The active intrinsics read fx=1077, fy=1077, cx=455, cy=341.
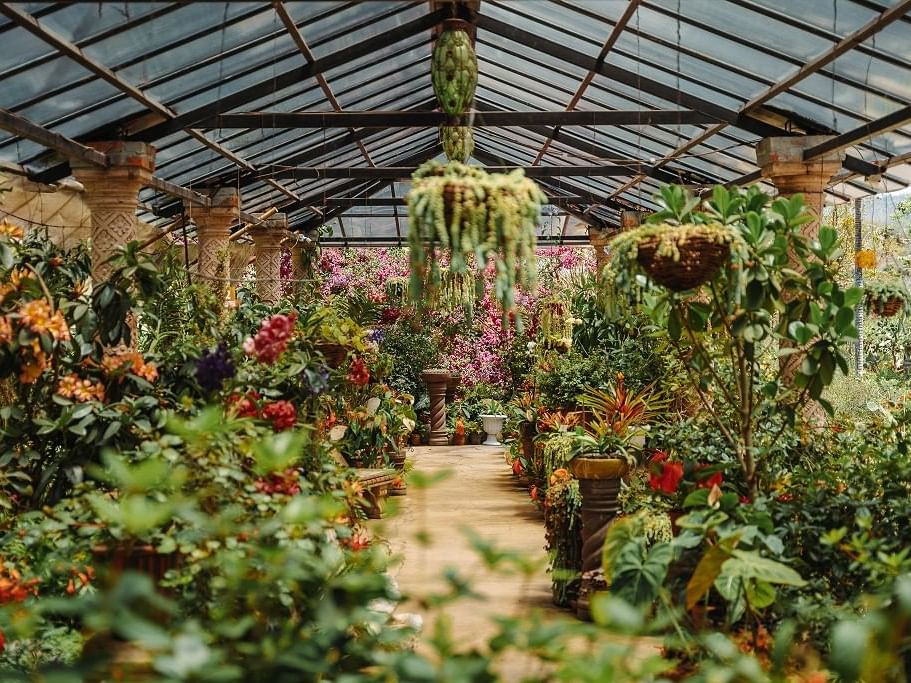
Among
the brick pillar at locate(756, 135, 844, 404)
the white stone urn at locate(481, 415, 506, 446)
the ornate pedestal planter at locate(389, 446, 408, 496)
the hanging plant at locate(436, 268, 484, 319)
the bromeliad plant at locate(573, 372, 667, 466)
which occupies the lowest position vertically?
the ornate pedestal planter at locate(389, 446, 408, 496)

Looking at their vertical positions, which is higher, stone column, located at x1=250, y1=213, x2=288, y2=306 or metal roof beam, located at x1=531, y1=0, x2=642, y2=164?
metal roof beam, located at x1=531, y1=0, x2=642, y2=164

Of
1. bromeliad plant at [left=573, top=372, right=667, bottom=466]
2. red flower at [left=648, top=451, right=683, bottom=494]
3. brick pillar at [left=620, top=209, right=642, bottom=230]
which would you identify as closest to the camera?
red flower at [left=648, top=451, right=683, bottom=494]

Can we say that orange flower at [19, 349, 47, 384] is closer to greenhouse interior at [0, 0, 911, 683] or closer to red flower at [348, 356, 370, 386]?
greenhouse interior at [0, 0, 911, 683]

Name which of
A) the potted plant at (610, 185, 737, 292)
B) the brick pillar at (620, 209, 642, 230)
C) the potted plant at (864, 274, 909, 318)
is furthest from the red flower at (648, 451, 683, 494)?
the brick pillar at (620, 209, 642, 230)

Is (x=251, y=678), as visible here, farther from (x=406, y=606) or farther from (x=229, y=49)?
(x=229, y=49)

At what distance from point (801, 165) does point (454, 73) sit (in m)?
4.24

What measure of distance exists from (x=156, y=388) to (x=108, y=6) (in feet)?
9.21

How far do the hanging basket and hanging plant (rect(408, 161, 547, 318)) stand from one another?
3.16 m

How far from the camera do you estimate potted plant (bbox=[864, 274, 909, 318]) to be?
5.72 m

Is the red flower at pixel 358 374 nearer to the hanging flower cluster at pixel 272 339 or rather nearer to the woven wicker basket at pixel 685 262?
the hanging flower cluster at pixel 272 339

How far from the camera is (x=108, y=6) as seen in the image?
6.21 m

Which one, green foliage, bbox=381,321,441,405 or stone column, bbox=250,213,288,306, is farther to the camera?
green foliage, bbox=381,321,441,405

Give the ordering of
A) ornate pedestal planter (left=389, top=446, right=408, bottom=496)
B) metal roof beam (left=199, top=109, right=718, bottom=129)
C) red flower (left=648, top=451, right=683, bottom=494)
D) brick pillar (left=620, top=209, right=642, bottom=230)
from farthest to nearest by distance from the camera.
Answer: brick pillar (left=620, top=209, right=642, bottom=230) → ornate pedestal planter (left=389, top=446, right=408, bottom=496) → metal roof beam (left=199, top=109, right=718, bottom=129) → red flower (left=648, top=451, right=683, bottom=494)

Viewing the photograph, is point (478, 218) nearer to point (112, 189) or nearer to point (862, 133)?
point (862, 133)
